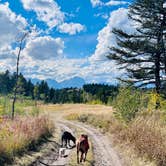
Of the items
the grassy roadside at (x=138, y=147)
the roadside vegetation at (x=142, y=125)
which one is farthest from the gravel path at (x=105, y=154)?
the roadside vegetation at (x=142, y=125)

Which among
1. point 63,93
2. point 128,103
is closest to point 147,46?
point 128,103

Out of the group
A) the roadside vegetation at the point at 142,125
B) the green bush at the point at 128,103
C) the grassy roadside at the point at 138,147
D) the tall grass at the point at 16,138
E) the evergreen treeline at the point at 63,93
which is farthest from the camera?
the evergreen treeline at the point at 63,93

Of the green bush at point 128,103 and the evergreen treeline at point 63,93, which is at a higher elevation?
the evergreen treeline at point 63,93

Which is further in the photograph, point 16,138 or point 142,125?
A: point 142,125

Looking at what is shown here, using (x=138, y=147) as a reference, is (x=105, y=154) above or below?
below

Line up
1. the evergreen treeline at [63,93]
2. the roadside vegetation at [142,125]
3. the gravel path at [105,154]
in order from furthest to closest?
the evergreen treeline at [63,93], the gravel path at [105,154], the roadside vegetation at [142,125]

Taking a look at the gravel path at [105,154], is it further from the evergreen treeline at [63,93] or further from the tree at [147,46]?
the evergreen treeline at [63,93]

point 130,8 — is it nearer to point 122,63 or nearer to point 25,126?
point 122,63

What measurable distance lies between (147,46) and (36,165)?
27760 mm

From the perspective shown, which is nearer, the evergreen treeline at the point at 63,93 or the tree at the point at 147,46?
the tree at the point at 147,46

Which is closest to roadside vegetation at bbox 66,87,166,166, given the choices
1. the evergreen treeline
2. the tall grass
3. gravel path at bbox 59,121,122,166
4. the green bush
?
the green bush

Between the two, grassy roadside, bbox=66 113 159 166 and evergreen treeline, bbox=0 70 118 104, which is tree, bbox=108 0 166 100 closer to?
grassy roadside, bbox=66 113 159 166

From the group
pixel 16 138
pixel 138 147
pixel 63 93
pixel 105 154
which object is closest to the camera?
pixel 16 138

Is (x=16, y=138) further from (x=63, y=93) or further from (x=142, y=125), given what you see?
(x=63, y=93)
